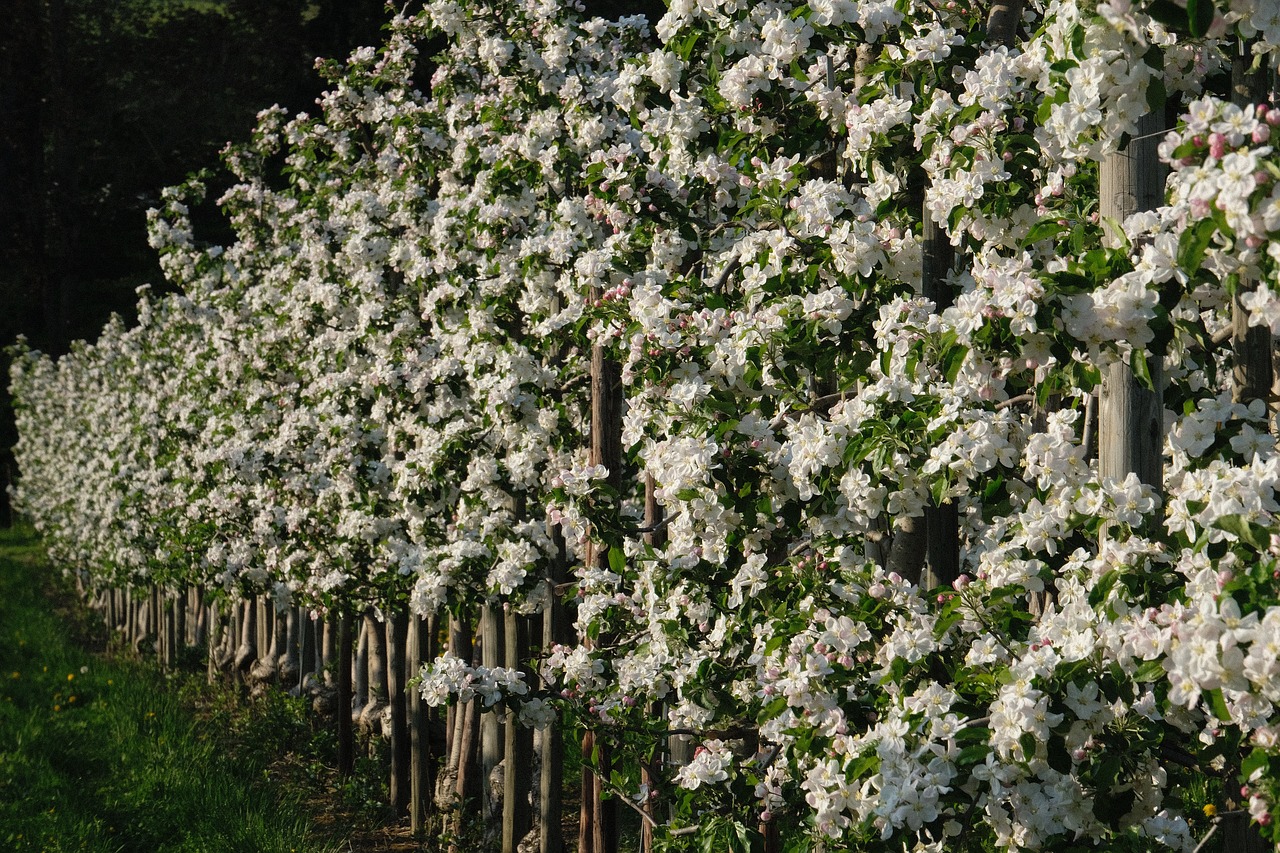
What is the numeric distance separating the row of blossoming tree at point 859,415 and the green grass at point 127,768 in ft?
3.95

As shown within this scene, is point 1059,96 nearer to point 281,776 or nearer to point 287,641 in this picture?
point 281,776

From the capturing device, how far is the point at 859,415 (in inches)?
113

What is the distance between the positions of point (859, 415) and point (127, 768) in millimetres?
6239

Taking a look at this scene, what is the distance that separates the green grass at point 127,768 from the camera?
6086 millimetres

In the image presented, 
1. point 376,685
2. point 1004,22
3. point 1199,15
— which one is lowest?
point 376,685

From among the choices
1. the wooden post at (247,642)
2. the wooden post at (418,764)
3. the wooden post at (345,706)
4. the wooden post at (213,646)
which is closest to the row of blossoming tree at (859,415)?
the wooden post at (418,764)

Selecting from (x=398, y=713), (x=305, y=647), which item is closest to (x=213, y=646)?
(x=305, y=647)

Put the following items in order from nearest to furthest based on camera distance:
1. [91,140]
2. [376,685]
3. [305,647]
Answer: [376,685]
[305,647]
[91,140]

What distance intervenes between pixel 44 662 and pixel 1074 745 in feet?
36.9

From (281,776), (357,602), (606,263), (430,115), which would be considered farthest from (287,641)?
(606,263)

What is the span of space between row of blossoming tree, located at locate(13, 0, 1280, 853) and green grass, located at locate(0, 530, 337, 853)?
3.95 feet

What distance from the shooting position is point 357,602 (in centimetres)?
728

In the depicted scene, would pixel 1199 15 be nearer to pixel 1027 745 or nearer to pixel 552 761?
pixel 1027 745

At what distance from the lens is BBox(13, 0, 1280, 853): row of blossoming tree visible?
7.32ft
